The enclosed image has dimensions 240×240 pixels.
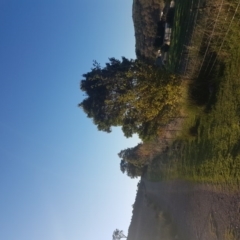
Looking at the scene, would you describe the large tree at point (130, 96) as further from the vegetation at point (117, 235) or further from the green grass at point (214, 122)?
the vegetation at point (117, 235)

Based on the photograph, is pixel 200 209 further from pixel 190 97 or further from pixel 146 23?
pixel 146 23

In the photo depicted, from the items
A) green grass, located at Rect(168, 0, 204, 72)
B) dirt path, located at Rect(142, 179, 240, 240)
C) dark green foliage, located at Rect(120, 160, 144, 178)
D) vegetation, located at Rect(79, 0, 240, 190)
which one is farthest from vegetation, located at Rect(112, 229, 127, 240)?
green grass, located at Rect(168, 0, 204, 72)

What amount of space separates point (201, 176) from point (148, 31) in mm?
25749

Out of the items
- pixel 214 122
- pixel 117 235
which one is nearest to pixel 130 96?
pixel 214 122

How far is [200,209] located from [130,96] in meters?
7.54

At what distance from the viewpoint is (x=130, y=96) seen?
19.3 meters

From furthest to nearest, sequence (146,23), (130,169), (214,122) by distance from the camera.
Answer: (146,23), (130,169), (214,122)

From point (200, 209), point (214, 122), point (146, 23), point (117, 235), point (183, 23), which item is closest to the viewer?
point (214, 122)

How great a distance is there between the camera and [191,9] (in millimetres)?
18547

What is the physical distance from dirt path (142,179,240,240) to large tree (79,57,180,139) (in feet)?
15.8

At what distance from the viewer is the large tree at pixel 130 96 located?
19.1 metres

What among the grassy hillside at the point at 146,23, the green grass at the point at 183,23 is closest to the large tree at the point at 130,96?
the green grass at the point at 183,23

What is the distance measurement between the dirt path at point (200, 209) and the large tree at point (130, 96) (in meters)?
4.83

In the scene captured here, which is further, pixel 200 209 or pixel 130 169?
pixel 130 169
